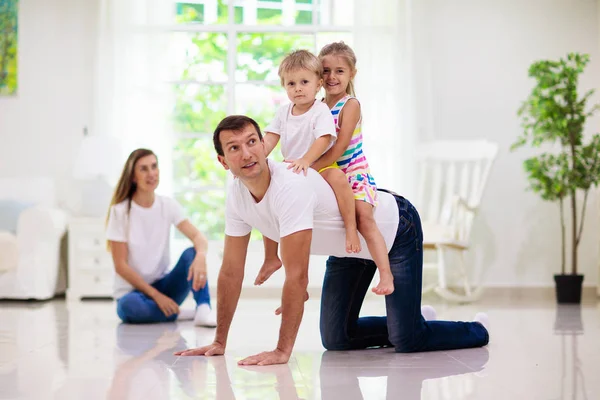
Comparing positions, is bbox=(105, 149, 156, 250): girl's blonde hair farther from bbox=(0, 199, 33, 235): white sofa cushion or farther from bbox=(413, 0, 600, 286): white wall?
bbox=(413, 0, 600, 286): white wall

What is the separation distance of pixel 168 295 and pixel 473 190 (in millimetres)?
2635

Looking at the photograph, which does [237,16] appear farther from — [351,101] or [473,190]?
[351,101]

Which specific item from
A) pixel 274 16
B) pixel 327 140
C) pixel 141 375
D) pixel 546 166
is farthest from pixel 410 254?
pixel 274 16

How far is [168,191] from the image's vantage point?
6270mm

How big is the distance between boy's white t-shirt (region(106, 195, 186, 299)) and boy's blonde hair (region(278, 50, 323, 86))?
156 centimetres

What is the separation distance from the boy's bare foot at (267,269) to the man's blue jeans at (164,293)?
4.19ft

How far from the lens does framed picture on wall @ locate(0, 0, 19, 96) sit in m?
6.40

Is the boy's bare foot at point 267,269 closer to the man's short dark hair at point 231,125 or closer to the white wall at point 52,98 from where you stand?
the man's short dark hair at point 231,125

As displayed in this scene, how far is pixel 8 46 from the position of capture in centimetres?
641

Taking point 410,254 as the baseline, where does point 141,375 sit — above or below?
below

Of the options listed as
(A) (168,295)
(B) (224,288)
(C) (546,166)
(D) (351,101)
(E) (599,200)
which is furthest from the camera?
(E) (599,200)

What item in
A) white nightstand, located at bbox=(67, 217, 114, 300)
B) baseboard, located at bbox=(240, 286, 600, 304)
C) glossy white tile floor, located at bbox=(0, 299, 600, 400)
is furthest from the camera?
baseboard, located at bbox=(240, 286, 600, 304)

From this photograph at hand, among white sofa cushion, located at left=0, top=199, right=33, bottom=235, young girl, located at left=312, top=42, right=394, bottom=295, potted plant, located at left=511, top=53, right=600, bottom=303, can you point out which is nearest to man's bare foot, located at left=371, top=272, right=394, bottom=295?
young girl, located at left=312, top=42, right=394, bottom=295

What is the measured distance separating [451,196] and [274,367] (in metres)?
3.74
